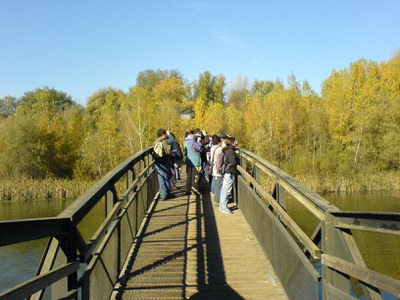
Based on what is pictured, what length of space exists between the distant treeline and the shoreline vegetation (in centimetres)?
24

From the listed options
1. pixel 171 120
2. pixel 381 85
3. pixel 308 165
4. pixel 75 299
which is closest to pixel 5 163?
pixel 171 120

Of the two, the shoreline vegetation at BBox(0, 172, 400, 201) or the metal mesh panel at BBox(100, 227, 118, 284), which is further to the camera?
the shoreline vegetation at BBox(0, 172, 400, 201)

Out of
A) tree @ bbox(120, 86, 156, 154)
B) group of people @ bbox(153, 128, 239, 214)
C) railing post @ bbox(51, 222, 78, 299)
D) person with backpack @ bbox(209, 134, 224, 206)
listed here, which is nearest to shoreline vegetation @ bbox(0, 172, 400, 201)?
tree @ bbox(120, 86, 156, 154)

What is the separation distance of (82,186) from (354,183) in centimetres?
2527

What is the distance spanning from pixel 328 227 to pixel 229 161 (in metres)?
6.48

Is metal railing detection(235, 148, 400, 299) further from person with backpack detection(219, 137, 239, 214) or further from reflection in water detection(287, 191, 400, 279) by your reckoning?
reflection in water detection(287, 191, 400, 279)

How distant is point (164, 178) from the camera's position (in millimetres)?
11508

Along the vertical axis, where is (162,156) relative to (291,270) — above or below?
above

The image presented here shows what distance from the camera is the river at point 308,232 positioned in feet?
69.2

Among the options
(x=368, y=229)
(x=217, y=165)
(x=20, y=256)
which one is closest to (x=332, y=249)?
(x=368, y=229)

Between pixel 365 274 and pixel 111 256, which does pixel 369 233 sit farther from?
pixel 365 274

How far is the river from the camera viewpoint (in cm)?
2109

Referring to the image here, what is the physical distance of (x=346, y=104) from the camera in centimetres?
5050

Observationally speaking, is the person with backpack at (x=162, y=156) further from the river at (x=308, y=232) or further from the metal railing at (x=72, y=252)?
the river at (x=308, y=232)
